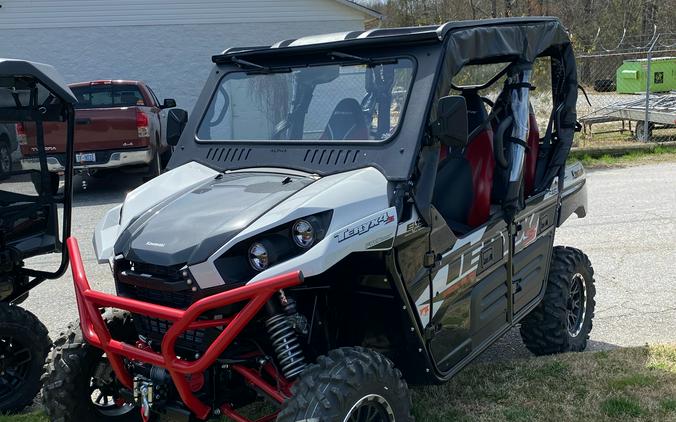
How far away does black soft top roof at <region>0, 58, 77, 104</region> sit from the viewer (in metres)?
4.57

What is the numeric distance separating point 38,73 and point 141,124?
817 centimetres

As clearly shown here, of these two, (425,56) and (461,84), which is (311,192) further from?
(461,84)

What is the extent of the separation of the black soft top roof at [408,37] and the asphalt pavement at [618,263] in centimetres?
225

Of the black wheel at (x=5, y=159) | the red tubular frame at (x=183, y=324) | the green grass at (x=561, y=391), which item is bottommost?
the green grass at (x=561, y=391)

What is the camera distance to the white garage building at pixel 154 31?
20438 millimetres

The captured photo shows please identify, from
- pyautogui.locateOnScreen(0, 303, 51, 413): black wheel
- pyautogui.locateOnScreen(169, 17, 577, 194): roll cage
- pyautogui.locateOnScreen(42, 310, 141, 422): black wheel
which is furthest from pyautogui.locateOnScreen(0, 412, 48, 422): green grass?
pyautogui.locateOnScreen(169, 17, 577, 194): roll cage

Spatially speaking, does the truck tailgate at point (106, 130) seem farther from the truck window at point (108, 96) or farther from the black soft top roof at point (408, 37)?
the black soft top roof at point (408, 37)

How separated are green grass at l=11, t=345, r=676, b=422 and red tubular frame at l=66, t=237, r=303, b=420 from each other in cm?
131

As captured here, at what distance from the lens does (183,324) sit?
9.61 feet

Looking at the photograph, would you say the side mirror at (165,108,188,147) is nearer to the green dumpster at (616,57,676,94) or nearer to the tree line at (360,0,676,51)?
the green dumpster at (616,57,676,94)

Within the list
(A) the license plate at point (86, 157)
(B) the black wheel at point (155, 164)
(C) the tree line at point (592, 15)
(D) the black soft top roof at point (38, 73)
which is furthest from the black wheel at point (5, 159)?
(C) the tree line at point (592, 15)

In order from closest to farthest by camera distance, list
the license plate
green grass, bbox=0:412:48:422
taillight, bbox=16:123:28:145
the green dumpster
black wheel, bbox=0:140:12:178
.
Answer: green grass, bbox=0:412:48:422 → black wheel, bbox=0:140:12:178 → taillight, bbox=16:123:28:145 → the license plate → the green dumpster

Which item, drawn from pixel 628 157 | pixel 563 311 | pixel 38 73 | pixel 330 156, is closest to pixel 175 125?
pixel 38 73

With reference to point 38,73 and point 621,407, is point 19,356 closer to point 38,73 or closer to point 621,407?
point 38,73
